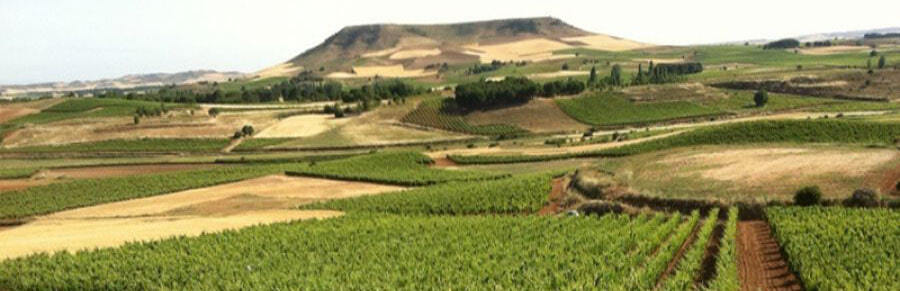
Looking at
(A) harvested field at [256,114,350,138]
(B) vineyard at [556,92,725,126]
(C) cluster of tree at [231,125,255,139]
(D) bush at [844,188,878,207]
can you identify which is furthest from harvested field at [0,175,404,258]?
(B) vineyard at [556,92,725,126]

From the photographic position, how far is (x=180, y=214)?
66.2 meters

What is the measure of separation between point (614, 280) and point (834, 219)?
825 inches

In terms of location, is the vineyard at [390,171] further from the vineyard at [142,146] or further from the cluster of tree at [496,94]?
the cluster of tree at [496,94]

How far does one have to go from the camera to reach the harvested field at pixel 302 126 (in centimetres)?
14425

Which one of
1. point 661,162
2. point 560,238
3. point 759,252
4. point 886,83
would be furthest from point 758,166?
point 886,83

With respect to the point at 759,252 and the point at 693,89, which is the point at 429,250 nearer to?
the point at 759,252

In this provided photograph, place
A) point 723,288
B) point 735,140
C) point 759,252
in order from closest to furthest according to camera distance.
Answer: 1. point 723,288
2. point 759,252
3. point 735,140

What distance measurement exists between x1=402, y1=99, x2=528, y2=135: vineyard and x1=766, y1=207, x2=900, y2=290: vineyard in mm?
95576

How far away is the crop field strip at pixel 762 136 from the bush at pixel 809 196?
1414 inches

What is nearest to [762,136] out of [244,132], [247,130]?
[247,130]

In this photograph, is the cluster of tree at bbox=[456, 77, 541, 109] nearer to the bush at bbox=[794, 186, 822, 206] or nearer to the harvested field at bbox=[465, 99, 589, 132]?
the harvested field at bbox=[465, 99, 589, 132]

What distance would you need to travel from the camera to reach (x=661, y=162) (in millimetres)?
72062

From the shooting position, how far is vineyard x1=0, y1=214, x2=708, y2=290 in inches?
1314

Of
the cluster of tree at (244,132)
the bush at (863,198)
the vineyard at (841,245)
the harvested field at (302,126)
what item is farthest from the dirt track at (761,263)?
the cluster of tree at (244,132)
